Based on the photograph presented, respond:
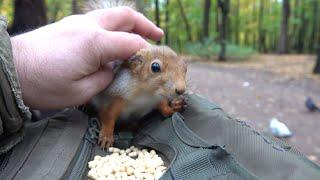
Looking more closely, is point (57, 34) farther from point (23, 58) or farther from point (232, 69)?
point (232, 69)

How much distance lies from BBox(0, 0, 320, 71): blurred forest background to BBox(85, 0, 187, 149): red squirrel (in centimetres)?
817

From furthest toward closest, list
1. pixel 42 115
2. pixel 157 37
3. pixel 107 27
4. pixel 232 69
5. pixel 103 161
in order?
pixel 232 69 → pixel 42 115 → pixel 157 37 → pixel 107 27 → pixel 103 161

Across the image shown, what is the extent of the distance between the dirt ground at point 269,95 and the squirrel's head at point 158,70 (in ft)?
8.57

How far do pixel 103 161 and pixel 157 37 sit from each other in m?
0.78

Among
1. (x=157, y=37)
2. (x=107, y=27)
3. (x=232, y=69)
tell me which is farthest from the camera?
(x=232, y=69)

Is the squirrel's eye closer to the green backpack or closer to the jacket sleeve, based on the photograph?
the green backpack

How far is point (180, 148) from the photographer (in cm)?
126

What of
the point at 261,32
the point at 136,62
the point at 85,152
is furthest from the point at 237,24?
the point at 85,152

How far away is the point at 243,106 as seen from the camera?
21.4ft

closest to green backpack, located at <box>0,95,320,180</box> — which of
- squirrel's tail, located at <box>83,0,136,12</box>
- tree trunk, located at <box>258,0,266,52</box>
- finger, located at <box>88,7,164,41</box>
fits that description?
finger, located at <box>88,7,164,41</box>

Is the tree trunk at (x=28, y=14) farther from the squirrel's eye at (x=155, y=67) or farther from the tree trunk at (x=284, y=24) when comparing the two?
the tree trunk at (x=284, y=24)

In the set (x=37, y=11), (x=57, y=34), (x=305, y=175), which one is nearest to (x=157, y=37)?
(x=57, y=34)

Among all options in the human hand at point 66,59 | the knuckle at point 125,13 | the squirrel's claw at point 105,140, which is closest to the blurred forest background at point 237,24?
the knuckle at point 125,13

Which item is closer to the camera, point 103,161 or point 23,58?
point 103,161
